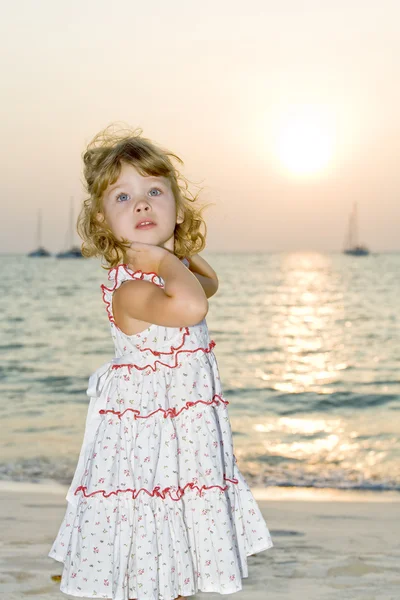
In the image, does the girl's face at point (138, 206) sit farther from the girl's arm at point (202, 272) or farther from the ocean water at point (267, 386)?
the ocean water at point (267, 386)

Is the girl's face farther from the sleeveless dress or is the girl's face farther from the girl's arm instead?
the girl's arm

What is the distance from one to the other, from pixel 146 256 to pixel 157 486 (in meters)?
0.80

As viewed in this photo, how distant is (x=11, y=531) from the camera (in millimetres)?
4793

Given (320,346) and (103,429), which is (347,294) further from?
(103,429)

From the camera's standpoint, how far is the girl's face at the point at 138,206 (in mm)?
2949

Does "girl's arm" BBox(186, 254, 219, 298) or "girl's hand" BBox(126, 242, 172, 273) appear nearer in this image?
"girl's hand" BBox(126, 242, 172, 273)

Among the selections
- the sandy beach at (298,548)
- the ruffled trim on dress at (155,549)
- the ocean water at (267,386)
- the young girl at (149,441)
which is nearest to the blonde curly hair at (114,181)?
the young girl at (149,441)

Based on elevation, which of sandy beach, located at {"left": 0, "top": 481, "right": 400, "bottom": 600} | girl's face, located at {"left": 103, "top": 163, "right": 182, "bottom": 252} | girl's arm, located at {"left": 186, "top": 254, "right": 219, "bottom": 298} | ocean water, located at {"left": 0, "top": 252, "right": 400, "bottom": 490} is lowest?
ocean water, located at {"left": 0, "top": 252, "right": 400, "bottom": 490}

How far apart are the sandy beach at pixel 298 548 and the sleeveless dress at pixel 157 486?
1003mm

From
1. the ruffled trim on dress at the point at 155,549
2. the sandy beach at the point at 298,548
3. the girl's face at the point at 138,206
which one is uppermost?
the girl's face at the point at 138,206

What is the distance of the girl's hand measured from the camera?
2963 millimetres

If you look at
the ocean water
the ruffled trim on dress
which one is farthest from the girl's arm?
the ocean water

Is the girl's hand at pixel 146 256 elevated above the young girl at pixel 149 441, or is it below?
above

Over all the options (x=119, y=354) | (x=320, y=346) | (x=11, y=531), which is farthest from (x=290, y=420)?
(x=320, y=346)
